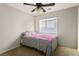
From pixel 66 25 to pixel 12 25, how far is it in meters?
0.98

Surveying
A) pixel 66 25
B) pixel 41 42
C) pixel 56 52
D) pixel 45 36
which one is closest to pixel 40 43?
pixel 41 42

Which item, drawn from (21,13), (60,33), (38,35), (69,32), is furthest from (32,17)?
(69,32)

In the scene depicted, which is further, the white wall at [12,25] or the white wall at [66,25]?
the white wall at [12,25]

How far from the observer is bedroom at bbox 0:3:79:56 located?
3.51 ft

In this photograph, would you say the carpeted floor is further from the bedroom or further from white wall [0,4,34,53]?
white wall [0,4,34,53]

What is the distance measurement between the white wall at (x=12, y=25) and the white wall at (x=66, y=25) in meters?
0.19

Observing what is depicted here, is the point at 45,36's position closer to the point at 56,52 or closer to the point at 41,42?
the point at 41,42

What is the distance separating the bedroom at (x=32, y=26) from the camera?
3.51 feet

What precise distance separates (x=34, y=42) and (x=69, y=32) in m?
0.66

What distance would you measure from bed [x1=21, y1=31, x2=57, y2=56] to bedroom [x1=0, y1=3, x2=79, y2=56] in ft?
0.06

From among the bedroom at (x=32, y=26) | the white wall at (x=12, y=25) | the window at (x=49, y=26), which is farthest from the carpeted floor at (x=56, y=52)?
the window at (x=49, y=26)

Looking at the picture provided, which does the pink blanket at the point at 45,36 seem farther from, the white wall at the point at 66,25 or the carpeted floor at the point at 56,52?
the carpeted floor at the point at 56,52

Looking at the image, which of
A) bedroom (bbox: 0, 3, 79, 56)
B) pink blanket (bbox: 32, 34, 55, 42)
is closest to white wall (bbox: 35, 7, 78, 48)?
bedroom (bbox: 0, 3, 79, 56)

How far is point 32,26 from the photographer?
46.8 inches
